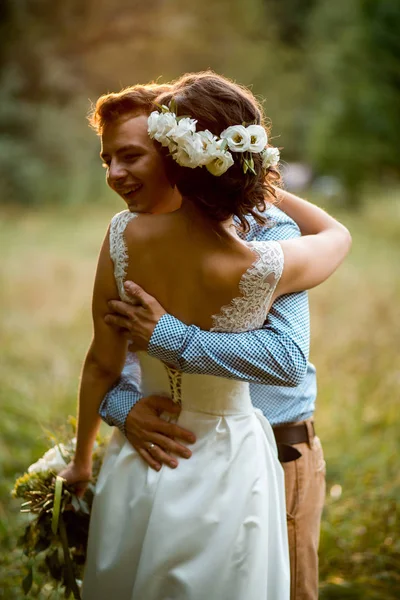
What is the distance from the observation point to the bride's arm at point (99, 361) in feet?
6.37

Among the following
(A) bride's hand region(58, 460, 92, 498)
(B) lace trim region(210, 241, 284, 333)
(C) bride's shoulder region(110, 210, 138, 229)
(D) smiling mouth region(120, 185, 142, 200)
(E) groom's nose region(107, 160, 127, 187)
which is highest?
(E) groom's nose region(107, 160, 127, 187)

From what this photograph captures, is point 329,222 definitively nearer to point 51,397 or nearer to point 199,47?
point 51,397

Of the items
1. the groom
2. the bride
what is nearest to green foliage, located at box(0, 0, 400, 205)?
the groom

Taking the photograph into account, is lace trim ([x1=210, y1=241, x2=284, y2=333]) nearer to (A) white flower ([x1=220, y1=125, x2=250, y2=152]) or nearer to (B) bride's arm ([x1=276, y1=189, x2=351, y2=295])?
(B) bride's arm ([x1=276, y1=189, x2=351, y2=295])

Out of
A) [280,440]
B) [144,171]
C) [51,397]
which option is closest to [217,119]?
[144,171]

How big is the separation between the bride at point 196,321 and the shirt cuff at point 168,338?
6 centimetres

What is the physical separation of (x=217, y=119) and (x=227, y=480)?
91cm

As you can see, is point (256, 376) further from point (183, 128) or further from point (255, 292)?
point (183, 128)

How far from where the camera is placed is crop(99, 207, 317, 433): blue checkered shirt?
1.81 m

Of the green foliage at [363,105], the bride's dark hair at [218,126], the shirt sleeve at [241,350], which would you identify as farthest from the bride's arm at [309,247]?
the green foliage at [363,105]

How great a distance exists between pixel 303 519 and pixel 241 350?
72 cm

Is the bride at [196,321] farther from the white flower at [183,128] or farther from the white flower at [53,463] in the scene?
the white flower at [53,463]

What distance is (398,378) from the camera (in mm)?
5156

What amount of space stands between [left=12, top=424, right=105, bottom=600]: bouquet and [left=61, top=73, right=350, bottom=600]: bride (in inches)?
8.0
